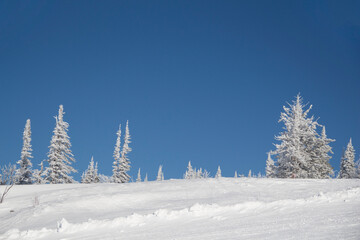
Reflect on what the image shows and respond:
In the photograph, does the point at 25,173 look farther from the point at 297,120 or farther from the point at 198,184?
the point at 297,120

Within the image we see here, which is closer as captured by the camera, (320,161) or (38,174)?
(320,161)

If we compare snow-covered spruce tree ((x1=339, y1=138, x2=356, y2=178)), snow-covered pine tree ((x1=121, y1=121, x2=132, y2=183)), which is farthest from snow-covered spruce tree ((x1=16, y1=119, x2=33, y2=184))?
snow-covered spruce tree ((x1=339, y1=138, x2=356, y2=178))

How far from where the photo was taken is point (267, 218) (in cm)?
1019

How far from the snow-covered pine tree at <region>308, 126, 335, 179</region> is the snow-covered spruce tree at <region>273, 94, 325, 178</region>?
0.11 metres

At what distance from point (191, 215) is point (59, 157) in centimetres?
2693

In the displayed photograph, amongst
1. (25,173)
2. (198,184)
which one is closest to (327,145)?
(198,184)

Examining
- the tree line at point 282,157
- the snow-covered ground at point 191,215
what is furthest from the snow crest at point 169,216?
the tree line at point 282,157

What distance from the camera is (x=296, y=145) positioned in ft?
89.3

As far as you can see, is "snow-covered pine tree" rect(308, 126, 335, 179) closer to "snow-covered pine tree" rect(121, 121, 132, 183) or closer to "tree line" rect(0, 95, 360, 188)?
"tree line" rect(0, 95, 360, 188)

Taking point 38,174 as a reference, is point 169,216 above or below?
below

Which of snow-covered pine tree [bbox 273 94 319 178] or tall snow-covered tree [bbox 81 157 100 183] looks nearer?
snow-covered pine tree [bbox 273 94 319 178]

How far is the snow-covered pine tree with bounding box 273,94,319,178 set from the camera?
2723cm

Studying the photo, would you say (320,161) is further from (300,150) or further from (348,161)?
(348,161)

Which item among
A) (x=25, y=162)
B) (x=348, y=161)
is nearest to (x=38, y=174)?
(x=25, y=162)
